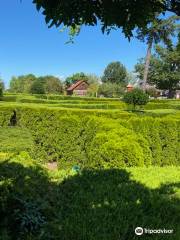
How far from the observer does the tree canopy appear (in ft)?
9.12

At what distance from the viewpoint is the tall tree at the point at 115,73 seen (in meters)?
122

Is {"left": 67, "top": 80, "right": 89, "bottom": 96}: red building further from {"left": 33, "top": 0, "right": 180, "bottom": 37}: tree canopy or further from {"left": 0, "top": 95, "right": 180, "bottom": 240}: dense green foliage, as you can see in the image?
{"left": 33, "top": 0, "right": 180, "bottom": 37}: tree canopy

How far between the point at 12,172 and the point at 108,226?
233cm

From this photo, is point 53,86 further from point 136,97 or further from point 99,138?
point 99,138

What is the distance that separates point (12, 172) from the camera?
6184 millimetres

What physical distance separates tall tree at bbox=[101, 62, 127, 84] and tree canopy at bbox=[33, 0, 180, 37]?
118685 mm

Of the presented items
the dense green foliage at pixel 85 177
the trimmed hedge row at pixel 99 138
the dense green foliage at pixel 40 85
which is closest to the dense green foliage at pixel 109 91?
the dense green foliage at pixel 40 85

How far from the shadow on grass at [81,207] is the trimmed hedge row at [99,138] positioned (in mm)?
1661

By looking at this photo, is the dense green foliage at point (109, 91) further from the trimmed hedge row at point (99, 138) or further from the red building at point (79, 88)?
the trimmed hedge row at point (99, 138)

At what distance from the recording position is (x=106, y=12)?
2820 millimetres

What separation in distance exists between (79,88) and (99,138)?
304 feet

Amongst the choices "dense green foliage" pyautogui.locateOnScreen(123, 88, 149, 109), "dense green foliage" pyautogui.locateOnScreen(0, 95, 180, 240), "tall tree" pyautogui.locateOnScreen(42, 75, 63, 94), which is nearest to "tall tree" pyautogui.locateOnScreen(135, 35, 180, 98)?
"tall tree" pyautogui.locateOnScreen(42, 75, 63, 94)


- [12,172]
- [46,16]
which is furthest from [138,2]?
[12,172]

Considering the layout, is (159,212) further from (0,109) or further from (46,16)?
(0,109)
